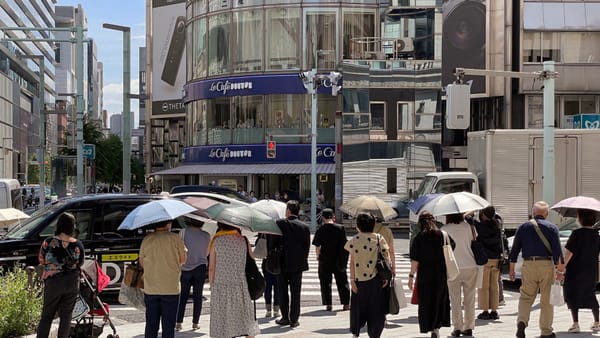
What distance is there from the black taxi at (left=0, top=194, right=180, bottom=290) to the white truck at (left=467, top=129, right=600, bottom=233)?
34.8 ft

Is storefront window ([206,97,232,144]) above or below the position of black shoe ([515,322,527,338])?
above

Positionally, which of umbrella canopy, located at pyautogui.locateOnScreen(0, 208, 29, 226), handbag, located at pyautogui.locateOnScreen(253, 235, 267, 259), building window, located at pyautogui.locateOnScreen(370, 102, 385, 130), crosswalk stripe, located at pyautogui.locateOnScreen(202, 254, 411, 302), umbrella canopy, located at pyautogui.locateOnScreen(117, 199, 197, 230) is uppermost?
building window, located at pyautogui.locateOnScreen(370, 102, 385, 130)

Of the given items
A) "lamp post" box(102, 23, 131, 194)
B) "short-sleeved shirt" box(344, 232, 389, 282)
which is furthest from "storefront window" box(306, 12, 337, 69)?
"short-sleeved shirt" box(344, 232, 389, 282)

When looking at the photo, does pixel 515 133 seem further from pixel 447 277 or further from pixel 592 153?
pixel 447 277

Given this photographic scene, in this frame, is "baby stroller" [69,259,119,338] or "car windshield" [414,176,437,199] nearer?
"baby stroller" [69,259,119,338]

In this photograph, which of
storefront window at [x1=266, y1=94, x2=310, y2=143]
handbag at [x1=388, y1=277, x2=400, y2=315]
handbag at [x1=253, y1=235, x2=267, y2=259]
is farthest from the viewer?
storefront window at [x1=266, y1=94, x2=310, y2=143]

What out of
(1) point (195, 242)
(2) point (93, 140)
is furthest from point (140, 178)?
(1) point (195, 242)

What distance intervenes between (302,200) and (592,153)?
87.2ft

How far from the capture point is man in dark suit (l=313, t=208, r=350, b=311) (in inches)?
523

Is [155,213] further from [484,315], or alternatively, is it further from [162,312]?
[484,315]

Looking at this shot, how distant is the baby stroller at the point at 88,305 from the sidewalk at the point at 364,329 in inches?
57.3

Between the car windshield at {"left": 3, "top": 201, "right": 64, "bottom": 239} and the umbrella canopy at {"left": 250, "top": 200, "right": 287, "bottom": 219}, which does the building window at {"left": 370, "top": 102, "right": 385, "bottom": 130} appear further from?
the umbrella canopy at {"left": 250, "top": 200, "right": 287, "bottom": 219}

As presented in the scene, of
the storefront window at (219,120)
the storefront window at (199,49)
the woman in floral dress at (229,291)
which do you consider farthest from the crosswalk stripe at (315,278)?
the storefront window at (199,49)

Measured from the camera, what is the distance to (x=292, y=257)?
40.9ft
